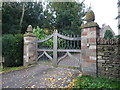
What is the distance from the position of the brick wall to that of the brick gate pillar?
0.46 ft

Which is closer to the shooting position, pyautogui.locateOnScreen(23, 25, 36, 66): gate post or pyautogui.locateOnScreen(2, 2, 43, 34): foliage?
pyautogui.locateOnScreen(23, 25, 36, 66): gate post

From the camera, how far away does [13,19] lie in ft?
33.1

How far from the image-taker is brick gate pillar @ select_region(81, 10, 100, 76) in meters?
2.76

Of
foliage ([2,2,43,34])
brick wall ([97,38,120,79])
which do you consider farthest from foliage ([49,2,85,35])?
brick wall ([97,38,120,79])

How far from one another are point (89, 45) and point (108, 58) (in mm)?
653

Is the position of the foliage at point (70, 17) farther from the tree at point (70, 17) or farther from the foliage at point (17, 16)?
the foliage at point (17, 16)

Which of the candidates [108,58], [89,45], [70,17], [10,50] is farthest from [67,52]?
[70,17]

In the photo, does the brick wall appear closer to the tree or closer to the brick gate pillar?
the brick gate pillar

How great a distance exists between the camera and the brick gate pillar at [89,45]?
9.06 ft

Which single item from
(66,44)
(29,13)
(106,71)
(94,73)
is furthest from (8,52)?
(29,13)

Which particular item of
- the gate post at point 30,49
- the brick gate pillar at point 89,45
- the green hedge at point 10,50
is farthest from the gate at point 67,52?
the green hedge at point 10,50

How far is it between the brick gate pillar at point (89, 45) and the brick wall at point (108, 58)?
0.46 ft

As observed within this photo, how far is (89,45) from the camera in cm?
286

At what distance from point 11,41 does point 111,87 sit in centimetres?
478
